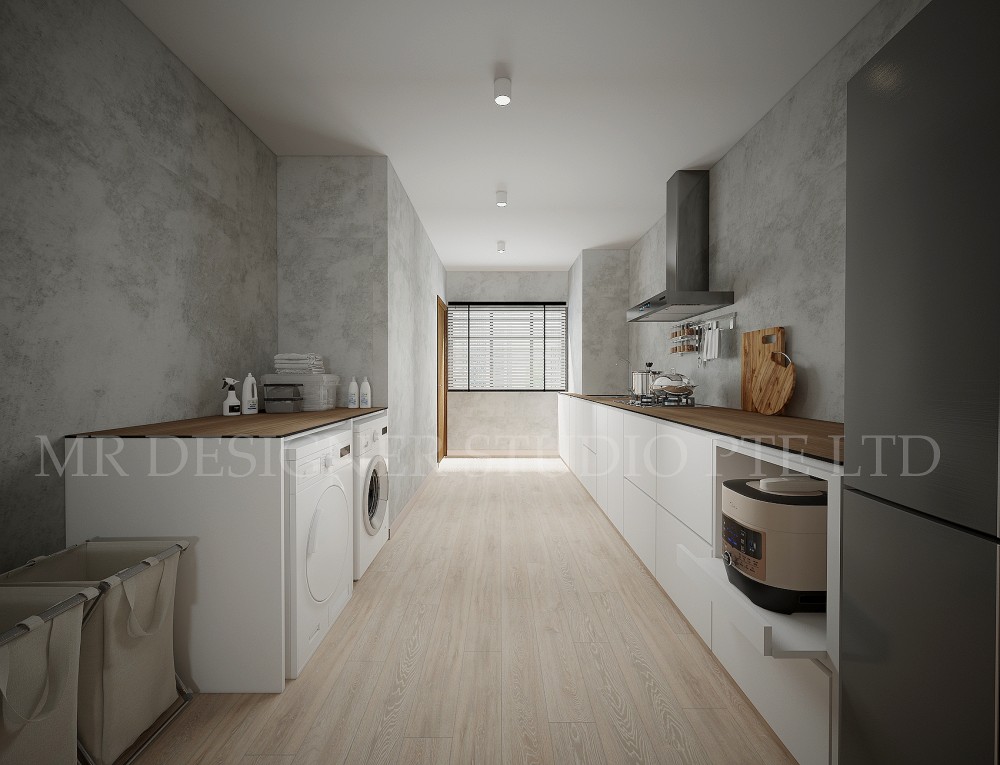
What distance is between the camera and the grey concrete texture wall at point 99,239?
1568 mm

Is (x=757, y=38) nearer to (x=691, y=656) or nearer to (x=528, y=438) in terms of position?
(x=691, y=656)

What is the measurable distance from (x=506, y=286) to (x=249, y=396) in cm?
489

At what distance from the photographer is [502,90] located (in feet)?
8.14

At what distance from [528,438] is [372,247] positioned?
433 centimetres

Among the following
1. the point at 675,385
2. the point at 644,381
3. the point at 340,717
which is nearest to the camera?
the point at 340,717

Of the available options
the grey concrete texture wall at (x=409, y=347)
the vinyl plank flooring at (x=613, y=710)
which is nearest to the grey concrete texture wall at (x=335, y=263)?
the grey concrete texture wall at (x=409, y=347)

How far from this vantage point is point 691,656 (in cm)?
193

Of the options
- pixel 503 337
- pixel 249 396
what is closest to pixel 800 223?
pixel 249 396

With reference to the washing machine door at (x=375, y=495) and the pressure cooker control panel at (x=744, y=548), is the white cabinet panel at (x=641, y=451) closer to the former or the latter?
the pressure cooker control panel at (x=744, y=548)

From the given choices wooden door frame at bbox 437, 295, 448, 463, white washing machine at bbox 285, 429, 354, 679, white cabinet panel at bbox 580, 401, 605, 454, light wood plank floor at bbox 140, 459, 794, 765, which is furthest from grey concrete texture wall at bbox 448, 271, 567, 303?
white washing machine at bbox 285, 429, 354, 679

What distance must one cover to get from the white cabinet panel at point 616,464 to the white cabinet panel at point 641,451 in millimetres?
124

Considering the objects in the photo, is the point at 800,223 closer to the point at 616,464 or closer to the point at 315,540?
the point at 616,464

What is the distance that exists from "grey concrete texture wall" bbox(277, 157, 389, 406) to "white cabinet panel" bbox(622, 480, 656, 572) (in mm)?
1777

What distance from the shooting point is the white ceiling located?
81.0 inches
